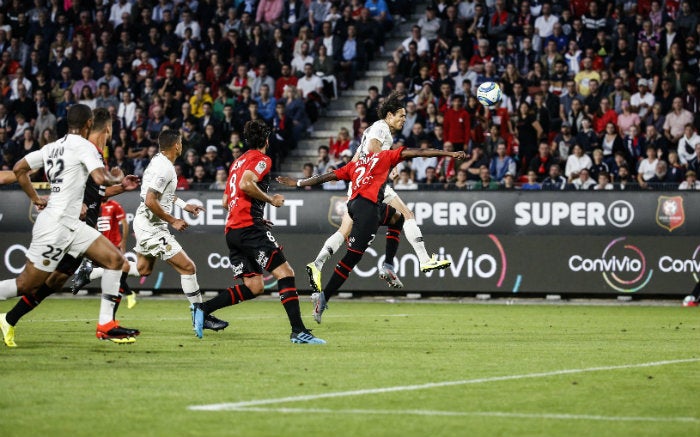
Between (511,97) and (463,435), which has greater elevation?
(511,97)

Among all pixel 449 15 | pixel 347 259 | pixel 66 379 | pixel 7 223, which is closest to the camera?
pixel 66 379

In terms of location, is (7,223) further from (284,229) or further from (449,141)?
(449,141)

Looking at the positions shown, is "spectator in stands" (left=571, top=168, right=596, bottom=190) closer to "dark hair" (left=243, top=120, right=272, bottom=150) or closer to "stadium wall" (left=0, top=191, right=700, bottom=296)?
"stadium wall" (left=0, top=191, right=700, bottom=296)

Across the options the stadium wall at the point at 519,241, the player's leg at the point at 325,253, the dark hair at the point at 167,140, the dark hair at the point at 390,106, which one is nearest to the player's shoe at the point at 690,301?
the stadium wall at the point at 519,241

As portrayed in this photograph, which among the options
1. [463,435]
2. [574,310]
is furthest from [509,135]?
[463,435]

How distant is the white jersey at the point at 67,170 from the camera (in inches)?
456

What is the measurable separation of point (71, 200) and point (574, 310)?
10352 mm

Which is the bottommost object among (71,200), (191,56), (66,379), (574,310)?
(574,310)

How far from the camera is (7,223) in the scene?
78.7ft

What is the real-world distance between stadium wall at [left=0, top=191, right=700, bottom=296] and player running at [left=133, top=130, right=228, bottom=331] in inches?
A: 320

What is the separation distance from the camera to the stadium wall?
21.5 meters

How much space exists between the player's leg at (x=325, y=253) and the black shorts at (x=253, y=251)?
166 centimetres

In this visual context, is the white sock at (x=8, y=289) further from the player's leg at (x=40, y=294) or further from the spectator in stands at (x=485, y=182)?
the spectator in stands at (x=485, y=182)

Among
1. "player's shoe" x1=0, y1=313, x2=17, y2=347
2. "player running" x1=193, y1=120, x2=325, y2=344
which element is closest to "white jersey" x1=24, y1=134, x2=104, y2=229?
"player's shoe" x1=0, y1=313, x2=17, y2=347
